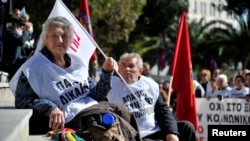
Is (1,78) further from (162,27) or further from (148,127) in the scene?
(162,27)

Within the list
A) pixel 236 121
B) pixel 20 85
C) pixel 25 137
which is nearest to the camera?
pixel 25 137

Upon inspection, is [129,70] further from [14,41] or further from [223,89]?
[223,89]

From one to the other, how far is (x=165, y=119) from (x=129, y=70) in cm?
74

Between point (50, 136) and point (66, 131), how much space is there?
187 millimetres

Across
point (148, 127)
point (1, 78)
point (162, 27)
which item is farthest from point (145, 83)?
point (162, 27)

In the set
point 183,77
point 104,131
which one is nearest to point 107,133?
point 104,131

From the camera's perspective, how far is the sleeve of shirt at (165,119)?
242 inches

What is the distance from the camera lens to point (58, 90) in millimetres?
5246

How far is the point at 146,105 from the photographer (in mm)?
6426

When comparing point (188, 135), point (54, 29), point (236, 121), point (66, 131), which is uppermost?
point (54, 29)

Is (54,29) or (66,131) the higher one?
(54,29)

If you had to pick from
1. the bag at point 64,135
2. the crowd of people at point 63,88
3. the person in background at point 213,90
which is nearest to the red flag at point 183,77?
the person in background at point 213,90

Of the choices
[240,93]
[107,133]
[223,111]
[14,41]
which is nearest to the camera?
[107,133]

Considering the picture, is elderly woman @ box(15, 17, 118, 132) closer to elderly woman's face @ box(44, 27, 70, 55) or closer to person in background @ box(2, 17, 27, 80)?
elderly woman's face @ box(44, 27, 70, 55)
